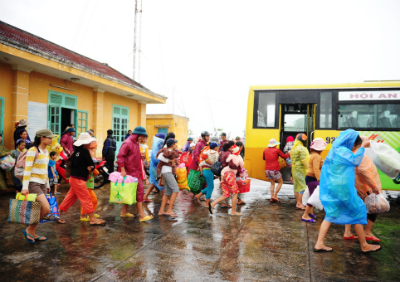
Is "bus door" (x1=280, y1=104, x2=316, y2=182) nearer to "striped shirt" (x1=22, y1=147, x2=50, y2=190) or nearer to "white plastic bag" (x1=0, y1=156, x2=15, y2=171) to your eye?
"striped shirt" (x1=22, y1=147, x2=50, y2=190)

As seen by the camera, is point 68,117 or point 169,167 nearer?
point 169,167

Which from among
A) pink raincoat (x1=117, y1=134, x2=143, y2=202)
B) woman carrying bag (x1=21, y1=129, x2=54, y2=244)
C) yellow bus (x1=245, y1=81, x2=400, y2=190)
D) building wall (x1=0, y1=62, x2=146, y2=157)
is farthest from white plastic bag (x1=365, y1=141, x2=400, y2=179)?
building wall (x1=0, y1=62, x2=146, y2=157)

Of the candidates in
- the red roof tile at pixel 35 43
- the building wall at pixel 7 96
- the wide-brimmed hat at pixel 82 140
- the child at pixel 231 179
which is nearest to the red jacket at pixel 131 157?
the wide-brimmed hat at pixel 82 140

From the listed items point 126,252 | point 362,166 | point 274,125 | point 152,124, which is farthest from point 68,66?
point 152,124

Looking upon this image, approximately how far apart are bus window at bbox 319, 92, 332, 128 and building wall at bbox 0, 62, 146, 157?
9155mm

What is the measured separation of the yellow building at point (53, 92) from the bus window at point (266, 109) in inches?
259

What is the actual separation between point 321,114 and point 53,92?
9252mm

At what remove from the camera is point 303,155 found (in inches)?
263

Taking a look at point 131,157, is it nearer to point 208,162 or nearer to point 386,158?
point 208,162

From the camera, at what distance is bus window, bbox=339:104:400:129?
746 centimetres

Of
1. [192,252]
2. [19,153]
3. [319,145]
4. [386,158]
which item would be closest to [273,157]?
[319,145]

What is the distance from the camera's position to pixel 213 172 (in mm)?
6648

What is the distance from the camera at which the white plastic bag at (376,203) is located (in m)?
4.29

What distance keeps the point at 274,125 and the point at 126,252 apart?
5.71 meters
